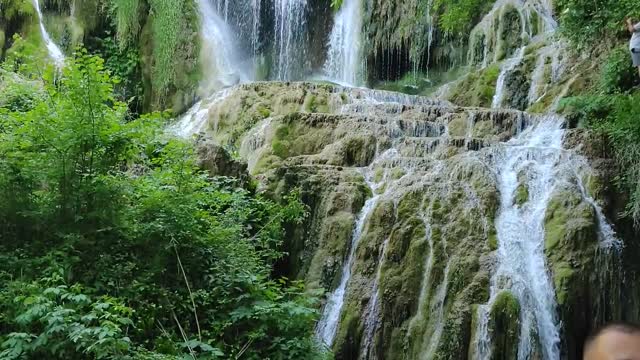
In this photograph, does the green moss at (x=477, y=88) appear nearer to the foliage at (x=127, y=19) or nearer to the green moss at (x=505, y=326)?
the green moss at (x=505, y=326)

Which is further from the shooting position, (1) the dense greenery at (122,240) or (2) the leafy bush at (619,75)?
(2) the leafy bush at (619,75)

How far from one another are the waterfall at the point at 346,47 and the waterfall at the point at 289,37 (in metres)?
1.02

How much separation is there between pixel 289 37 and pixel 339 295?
47.0ft

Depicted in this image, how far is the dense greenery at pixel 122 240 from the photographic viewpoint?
198 inches

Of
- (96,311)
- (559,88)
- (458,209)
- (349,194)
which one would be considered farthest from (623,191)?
(96,311)

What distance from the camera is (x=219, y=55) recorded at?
61.2 feet

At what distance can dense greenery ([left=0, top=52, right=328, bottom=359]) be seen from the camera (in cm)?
502

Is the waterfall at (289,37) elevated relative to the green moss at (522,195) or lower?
elevated

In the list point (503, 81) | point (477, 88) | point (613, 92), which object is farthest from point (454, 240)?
point (477, 88)

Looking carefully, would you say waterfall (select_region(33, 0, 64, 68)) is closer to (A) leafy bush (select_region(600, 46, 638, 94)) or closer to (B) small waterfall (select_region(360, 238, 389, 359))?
(B) small waterfall (select_region(360, 238, 389, 359))

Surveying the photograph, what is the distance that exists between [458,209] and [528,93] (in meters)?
6.32

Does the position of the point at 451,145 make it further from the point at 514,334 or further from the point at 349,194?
the point at 514,334

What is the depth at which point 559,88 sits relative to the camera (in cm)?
1204

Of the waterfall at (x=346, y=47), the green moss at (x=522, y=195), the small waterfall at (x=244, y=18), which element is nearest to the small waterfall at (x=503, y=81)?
the green moss at (x=522, y=195)
